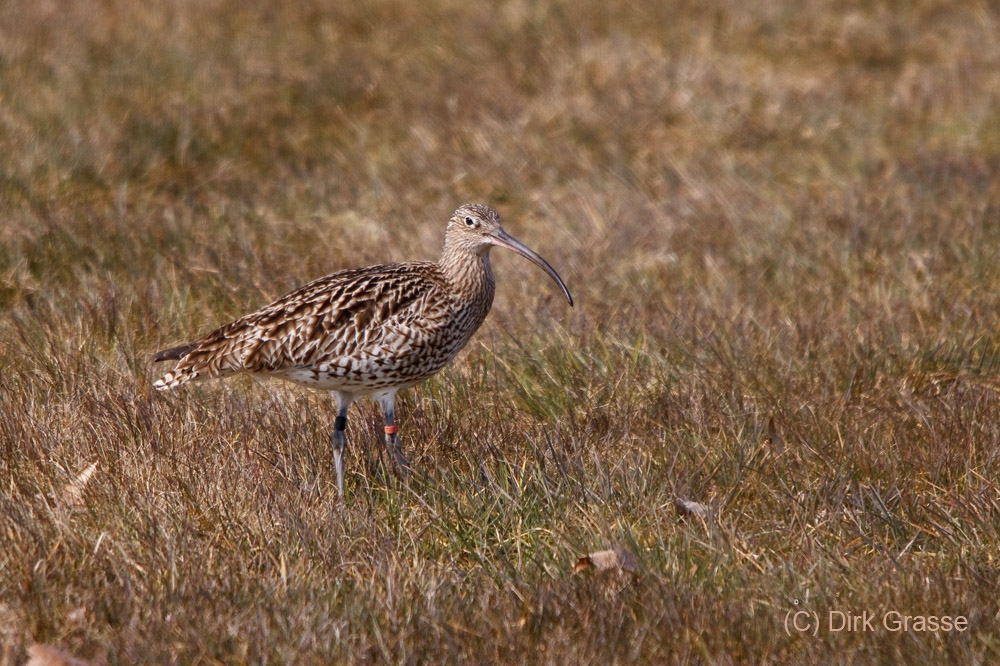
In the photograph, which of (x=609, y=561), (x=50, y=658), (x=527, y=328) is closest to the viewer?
(x=50, y=658)

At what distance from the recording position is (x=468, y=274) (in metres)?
5.71

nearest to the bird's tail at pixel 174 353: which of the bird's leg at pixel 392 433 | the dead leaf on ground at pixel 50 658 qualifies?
the bird's leg at pixel 392 433

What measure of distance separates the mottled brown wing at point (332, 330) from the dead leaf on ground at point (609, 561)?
138 cm

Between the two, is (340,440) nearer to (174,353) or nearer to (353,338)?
(353,338)

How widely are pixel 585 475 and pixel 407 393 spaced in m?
1.48

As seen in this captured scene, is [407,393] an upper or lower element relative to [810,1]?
lower

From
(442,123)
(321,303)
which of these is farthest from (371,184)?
(321,303)

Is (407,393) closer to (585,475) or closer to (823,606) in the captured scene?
(585,475)

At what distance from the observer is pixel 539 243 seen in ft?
26.4

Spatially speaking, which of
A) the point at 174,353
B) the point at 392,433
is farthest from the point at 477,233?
the point at 174,353

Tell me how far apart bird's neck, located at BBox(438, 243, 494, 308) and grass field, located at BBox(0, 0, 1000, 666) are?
402mm

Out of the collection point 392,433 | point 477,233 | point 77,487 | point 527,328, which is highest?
point 477,233

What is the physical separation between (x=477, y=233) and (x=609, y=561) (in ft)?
6.80

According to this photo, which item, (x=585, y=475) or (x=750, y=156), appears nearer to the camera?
(x=585, y=475)
